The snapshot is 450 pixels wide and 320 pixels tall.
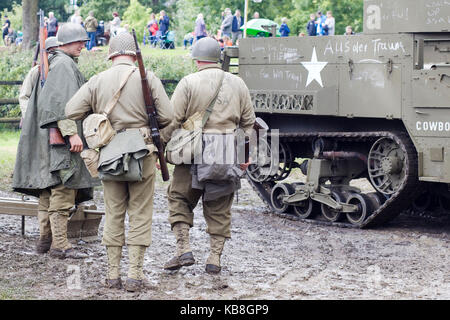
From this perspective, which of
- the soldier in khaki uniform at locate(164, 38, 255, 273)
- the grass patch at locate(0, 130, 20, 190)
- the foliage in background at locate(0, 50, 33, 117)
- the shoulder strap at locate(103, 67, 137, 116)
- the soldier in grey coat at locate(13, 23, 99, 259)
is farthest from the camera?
the foliage in background at locate(0, 50, 33, 117)

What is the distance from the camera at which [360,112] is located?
452 inches

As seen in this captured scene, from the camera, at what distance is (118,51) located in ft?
25.4

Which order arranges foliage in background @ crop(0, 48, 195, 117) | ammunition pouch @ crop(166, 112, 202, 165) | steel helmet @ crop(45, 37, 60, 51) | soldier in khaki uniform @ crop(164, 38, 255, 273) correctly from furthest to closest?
foliage in background @ crop(0, 48, 195, 117) → steel helmet @ crop(45, 37, 60, 51) → soldier in khaki uniform @ crop(164, 38, 255, 273) → ammunition pouch @ crop(166, 112, 202, 165)

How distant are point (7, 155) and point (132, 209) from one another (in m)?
10.3

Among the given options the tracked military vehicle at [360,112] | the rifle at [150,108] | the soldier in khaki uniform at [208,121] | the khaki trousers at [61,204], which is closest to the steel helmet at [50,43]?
the khaki trousers at [61,204]

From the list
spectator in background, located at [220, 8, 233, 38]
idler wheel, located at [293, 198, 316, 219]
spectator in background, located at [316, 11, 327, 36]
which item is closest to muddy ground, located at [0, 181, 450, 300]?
idler wheel, located at [293, 198, 316, 219]

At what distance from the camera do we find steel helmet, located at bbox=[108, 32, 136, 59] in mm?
7746

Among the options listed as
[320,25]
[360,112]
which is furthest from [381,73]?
[320,25]

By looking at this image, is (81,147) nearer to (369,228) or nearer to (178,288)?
(178,288)

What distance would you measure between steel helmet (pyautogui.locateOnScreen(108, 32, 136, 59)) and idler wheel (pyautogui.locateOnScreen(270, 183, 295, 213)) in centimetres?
529

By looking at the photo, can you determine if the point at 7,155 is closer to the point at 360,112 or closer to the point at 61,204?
the point at 360,112

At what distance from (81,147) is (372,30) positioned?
426 cm

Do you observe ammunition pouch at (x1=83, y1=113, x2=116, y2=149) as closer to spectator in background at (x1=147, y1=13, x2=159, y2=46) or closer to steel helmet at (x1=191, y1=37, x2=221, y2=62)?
steel helmet at (x1=191, y1=37, x2=221, y2=62)

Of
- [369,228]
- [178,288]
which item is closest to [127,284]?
[178,288]
